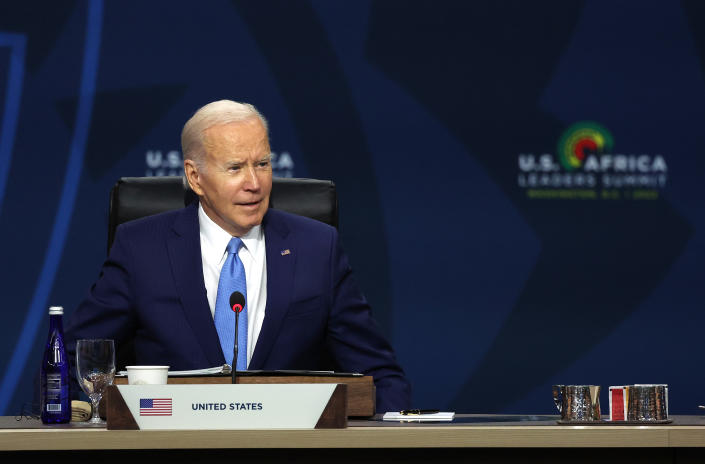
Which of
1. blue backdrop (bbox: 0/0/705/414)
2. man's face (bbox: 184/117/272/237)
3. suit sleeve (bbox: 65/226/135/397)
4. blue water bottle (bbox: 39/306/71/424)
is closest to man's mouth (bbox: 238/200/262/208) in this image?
man's face (bbox: 184/117/272/237)

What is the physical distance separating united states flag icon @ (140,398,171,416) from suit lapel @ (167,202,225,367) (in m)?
0.86

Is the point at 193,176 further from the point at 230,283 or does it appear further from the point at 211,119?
the point at 230,283

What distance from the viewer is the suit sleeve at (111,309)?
7.70 ft

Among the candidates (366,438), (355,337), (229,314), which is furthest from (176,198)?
(366,438)

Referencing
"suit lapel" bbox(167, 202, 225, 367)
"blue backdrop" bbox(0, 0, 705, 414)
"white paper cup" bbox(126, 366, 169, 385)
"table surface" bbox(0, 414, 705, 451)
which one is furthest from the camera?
"blue backdrop" bbox(0, 0, 705, 414)

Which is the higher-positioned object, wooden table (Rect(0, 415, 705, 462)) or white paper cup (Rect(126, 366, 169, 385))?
white paper cup (Rect(126, 366, 169, 385))

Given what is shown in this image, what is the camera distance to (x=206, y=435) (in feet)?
4.56

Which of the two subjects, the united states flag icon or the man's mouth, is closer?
the united states flag icon

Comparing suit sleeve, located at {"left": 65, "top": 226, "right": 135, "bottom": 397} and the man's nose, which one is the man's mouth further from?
suit sleeve, located at {"left": 65, "top": 226, "right": 135, "bottom": 397}

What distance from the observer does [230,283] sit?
236 centimetres

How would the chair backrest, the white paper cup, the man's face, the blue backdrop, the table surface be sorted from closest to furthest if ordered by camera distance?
the table surface, the white paper cup, the man's face, the chair backrest, the blue backdrop

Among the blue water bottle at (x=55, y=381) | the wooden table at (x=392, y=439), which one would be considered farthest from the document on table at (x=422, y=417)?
the blue water bottle at (x=55, y=381)

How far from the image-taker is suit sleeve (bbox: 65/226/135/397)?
235cm
